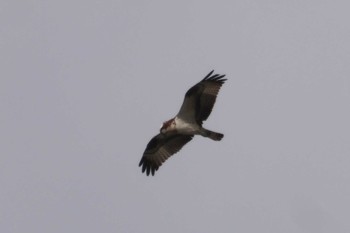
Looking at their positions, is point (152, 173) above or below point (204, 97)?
below

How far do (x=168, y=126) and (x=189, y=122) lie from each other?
0.93 meters

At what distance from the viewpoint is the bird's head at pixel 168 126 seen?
34.0 metres

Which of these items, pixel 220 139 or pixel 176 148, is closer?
pixel 220 139

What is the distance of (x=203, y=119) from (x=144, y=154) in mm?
3337

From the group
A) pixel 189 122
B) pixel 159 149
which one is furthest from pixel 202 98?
pixel 159 149

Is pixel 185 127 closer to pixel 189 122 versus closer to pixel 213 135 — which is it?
pixel 189 122

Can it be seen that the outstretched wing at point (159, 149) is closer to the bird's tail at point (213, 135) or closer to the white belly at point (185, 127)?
the white belly at point (185, 127)

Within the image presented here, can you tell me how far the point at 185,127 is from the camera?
33.7 meters

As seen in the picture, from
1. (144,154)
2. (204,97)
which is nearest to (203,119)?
(204,97)

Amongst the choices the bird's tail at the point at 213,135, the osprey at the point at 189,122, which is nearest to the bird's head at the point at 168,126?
the osprey at the point at 189,122

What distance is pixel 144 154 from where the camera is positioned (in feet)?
116

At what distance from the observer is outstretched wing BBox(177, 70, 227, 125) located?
33094mm

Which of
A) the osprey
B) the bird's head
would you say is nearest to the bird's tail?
the osprey

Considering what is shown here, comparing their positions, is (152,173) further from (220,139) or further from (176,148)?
(220,139)
